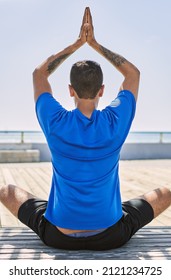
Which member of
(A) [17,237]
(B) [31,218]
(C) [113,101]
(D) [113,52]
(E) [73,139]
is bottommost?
(A) [17,237]

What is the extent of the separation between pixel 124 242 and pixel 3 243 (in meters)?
0.77

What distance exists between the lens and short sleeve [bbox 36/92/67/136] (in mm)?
2471

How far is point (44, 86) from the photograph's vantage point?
2.64 metres

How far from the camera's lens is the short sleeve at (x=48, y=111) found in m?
2.47

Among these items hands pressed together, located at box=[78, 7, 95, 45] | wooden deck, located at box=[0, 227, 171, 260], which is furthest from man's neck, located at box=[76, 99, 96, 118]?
wooden deck, located at box=[0, 227, 171, 260]

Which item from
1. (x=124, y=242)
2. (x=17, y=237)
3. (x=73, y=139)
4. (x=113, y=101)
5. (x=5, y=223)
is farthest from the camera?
(x=5, y=223)

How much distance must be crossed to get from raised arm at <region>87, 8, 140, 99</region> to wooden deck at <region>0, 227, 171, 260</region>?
934 mm

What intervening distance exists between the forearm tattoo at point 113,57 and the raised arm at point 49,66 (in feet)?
0.49

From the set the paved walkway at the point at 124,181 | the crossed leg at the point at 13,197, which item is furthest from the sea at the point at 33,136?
the crossed leg at the point at 13,197

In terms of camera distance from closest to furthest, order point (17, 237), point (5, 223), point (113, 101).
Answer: point (113, 101)
point (17, 237)
point (5, 223)

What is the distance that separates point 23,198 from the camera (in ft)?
10.1

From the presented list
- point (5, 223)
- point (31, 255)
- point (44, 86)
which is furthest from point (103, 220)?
point (5, 223)
